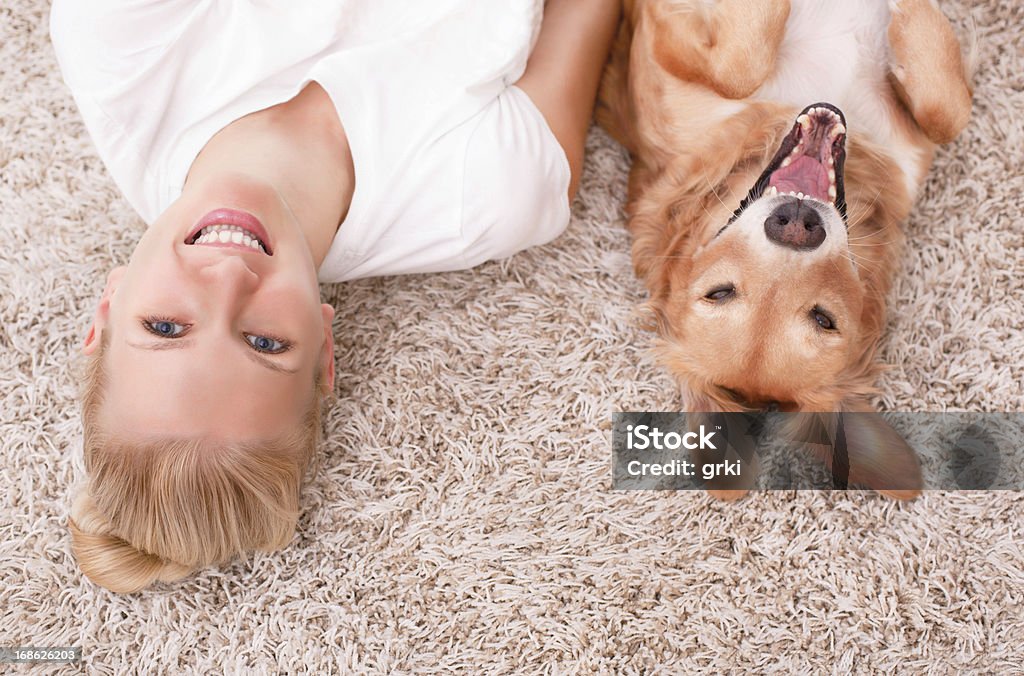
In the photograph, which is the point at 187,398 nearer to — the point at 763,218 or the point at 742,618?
the point at 763,218

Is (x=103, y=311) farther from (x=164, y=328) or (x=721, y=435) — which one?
(x=721, y=435)

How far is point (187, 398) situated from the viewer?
1.55 metres

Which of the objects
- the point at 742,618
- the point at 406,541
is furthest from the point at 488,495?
the point at 742,618

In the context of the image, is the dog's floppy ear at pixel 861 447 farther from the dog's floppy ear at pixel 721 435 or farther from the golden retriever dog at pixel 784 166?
the dog's floppy ear at pixel 721 435

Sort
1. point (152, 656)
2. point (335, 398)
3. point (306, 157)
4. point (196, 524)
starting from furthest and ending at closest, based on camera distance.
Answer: point (335, 398)
point (152, 656)
point (306, 157)
point (196, 524)

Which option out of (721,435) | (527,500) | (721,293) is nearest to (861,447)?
(721,435)

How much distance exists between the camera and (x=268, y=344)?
165cm

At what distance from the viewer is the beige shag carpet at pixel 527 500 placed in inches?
84.5

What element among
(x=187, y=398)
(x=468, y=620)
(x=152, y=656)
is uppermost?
(x=187, y=398)

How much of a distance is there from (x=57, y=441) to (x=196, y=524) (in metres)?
0.72

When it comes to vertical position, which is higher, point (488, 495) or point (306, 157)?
point (306, 157)

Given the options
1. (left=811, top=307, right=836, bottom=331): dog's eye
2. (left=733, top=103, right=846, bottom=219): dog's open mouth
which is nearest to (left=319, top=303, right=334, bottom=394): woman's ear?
(left=733, top=103, right=846, bottom=219): dog's open mouth

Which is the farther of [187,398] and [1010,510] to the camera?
[1010,510]

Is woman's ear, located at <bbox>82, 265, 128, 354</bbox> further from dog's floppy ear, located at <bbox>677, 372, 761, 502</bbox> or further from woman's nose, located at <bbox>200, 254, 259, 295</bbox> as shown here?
dog's floppy ear, located at <bbox>677, 372, 761, 502</bbox>
